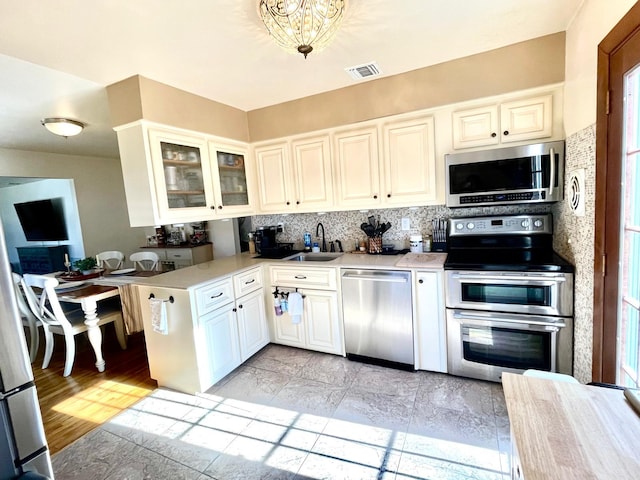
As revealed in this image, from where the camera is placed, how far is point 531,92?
2148mm

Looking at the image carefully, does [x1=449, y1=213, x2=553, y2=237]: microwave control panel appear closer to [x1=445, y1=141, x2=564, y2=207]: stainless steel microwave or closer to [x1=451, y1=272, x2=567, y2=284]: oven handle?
[x1=445, y1=141, x2=564, y2=207]: stainless steel microwave

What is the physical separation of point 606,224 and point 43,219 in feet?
23.6

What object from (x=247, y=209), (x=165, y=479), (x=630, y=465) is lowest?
(x=165, y=479)

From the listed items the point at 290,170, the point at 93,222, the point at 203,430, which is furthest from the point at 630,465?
the point at 93,222

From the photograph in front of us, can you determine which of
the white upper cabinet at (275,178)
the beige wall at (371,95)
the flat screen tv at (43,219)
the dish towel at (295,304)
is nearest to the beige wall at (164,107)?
the beige wall at (371,95)

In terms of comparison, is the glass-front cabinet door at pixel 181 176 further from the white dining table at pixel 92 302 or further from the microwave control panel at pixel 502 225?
the microwave control panel at pixel 502 225

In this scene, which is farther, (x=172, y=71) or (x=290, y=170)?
(x=290, y=170)

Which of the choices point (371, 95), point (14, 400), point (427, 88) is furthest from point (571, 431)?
point (371, 95)

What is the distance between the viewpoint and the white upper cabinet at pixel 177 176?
7.54 feet

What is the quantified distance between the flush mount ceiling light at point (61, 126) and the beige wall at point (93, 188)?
185 centimetres

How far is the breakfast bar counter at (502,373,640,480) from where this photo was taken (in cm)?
67

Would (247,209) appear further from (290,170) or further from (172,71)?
(172,71)

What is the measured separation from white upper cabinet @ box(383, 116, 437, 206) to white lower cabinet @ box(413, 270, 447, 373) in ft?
2.21

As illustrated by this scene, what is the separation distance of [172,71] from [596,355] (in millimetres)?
3157
